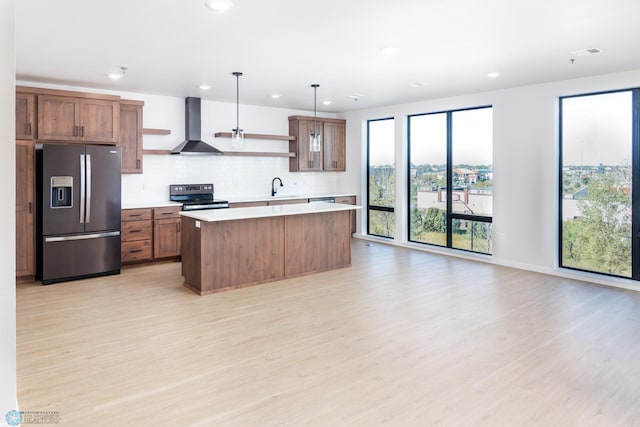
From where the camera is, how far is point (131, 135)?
21.4 feet

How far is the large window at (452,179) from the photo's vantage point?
6.93 m

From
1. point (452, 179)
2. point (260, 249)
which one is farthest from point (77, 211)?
point (452, 179)

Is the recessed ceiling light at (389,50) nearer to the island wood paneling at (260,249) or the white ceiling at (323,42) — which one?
the white ceiling at (323,42)

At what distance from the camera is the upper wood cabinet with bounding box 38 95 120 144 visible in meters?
5.58

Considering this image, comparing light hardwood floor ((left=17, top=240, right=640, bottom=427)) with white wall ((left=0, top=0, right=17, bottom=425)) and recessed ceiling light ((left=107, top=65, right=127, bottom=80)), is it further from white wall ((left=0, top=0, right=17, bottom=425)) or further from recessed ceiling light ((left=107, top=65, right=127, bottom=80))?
recessed ceiling light ((left=107, top=65, right=127, bottom=80))

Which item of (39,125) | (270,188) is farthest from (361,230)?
(39,125)

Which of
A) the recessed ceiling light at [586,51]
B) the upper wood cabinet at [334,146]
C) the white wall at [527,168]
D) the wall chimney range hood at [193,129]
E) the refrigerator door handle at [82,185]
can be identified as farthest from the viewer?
the upper wood cabinet at [334,146]

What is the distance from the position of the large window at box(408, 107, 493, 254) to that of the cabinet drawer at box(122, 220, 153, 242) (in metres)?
4.38

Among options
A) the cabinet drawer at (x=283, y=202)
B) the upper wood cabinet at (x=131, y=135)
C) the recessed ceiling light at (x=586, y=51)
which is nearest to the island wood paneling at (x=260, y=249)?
the cabinet drawer at (x=283, y=202)

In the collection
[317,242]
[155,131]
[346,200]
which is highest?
[155,131]

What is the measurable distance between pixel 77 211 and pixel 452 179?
17.8 feet

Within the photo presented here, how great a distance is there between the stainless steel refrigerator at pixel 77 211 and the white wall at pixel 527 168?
5.19m

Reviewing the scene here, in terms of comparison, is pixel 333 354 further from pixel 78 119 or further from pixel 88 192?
pixel 78 119

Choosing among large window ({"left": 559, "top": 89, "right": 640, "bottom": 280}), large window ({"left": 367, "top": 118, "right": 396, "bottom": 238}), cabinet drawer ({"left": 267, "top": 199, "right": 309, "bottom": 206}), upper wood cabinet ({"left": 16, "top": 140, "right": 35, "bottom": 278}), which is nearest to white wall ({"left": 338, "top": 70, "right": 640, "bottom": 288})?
large window ({"left": 559, "top": 89, "right": 640, "bottom": 280})
